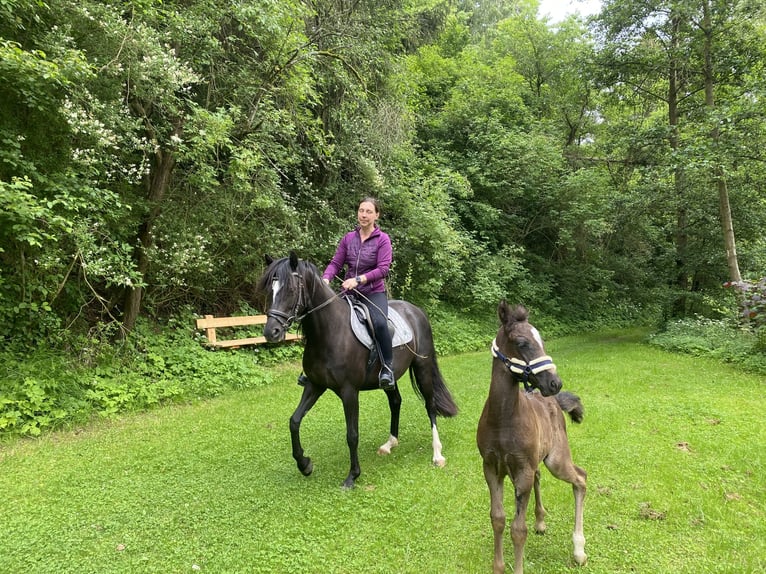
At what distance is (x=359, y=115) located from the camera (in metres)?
11.0

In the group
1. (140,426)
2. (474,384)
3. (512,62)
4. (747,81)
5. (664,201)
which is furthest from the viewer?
(512,62)

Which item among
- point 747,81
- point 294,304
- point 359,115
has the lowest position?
point 294,304

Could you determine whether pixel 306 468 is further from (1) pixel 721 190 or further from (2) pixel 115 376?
(1) pixel 721 190

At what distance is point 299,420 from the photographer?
394 cm

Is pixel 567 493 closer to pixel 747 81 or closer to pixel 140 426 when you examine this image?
pixel 140 426

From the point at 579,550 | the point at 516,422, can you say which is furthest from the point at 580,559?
the point at 516,422

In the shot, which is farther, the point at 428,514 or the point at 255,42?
the point at 255,42

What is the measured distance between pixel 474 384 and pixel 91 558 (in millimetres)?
6384

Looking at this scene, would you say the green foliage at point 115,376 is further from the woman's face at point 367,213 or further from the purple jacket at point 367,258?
the woman's face at point 367,213

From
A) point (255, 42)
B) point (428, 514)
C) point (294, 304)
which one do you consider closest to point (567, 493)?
point (428, 514)

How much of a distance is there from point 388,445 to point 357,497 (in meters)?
1.13

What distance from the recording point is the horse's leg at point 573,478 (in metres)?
2.78

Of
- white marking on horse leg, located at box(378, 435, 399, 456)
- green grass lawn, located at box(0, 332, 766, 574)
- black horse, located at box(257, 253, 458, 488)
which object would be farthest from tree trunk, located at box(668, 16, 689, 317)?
black horse, located at box(257, 253, 458, 488)

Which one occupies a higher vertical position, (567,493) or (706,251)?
(706,251)
